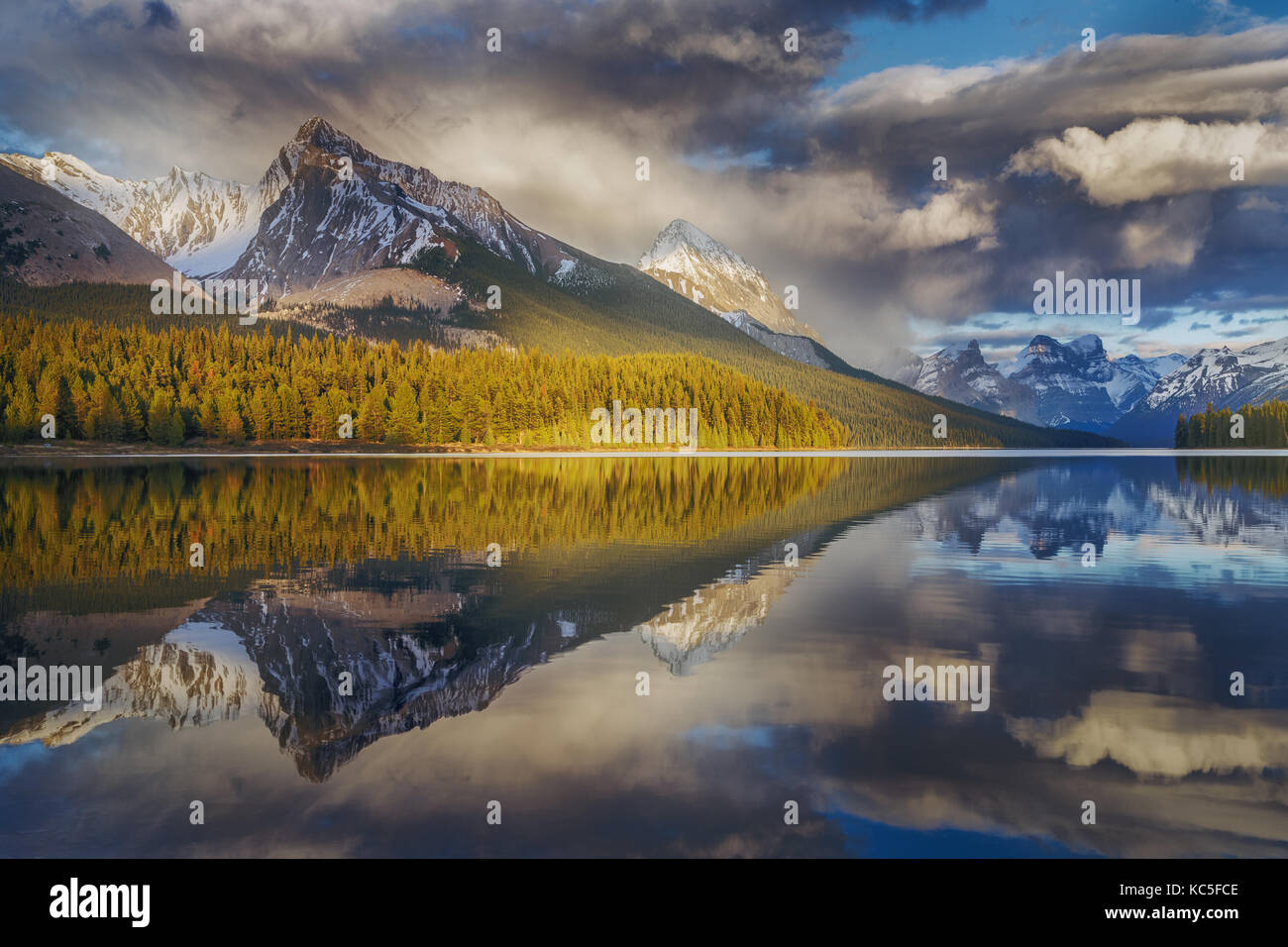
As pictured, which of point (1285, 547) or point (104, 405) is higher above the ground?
point (104, 405)

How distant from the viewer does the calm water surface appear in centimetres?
1183

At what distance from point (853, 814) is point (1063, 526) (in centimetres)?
4344

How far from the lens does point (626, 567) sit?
33.0 m

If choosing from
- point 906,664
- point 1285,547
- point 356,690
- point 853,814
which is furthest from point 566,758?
point 1285,547

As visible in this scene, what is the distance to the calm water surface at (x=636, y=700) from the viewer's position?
11.8 meters

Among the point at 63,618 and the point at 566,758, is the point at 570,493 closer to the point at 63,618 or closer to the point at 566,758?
the point at 63,618

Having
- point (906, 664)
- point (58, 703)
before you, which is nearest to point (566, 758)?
point (906, 664)

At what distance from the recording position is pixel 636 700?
17.0 meters

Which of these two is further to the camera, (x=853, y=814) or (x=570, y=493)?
(x=570, y=493)

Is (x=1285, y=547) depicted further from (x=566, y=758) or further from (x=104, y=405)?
(x=104, y=405)

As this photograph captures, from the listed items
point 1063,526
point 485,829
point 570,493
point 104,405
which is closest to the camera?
point 485,829

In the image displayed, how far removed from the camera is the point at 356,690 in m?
17.5

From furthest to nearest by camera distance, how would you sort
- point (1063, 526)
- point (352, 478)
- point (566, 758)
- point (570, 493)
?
point (352, 478) < point (570, 493) < point (1063, 526) < point (566, 758)
